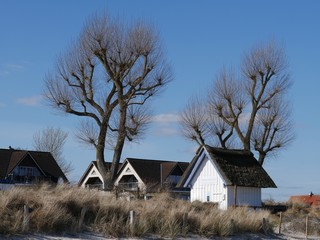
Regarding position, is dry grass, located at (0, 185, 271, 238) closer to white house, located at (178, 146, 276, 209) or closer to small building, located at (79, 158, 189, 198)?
white house, located at (178, 146, 276, 209)

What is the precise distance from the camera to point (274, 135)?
187 ft

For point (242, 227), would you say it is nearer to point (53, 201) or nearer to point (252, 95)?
point (53, 201)

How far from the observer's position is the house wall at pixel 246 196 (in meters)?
42.9

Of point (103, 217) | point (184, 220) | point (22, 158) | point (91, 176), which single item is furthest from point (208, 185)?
point (91, 176)

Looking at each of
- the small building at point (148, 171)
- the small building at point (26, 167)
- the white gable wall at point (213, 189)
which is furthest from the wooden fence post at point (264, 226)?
the small building at point (148, 171)

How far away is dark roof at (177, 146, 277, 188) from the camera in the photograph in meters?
43.2

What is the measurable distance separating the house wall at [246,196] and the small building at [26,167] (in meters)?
28.0

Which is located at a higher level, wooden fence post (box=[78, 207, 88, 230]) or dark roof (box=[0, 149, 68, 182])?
dark roof (box=[0, 149, 68, 182])

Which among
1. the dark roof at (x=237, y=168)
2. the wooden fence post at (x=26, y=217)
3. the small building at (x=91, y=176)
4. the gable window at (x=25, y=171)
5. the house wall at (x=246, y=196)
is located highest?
the small building at (x=91, y=176)

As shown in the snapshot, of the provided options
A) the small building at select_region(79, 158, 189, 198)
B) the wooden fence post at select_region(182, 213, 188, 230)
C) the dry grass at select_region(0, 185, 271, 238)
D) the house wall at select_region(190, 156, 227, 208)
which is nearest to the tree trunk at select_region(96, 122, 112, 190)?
the house wall at select_region(190, 156, 227, 208)

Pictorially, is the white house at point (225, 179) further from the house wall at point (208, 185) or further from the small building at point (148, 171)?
the small building at point (148, 171)

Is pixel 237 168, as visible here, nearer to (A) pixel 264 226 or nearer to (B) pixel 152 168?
(A) pixel 264 226

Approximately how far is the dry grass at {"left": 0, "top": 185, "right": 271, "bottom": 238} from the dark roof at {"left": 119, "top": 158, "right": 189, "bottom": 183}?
136 feet

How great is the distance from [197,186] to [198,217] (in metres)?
15.2
